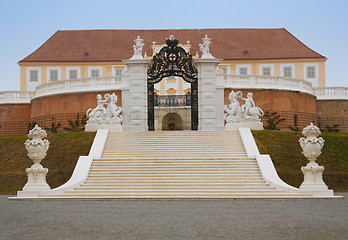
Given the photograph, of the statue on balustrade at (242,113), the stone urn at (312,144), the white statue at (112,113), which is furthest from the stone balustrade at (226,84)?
the stone urn at (312,144)

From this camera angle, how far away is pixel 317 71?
5900 centimetres

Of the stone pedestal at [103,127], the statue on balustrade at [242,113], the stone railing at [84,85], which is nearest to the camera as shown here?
the stone pedestal at [103,127]

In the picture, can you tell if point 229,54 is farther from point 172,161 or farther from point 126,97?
point 172,161

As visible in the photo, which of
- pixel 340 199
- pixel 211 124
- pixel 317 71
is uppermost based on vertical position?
pixel 317 71

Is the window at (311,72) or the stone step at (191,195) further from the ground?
the window at (311,72)

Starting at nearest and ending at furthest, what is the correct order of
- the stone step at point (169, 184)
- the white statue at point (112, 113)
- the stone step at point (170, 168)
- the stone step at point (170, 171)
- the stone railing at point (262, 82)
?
the stone step at point (169, 184), the stone step at point (170, 171), the stone step at point (170, 168), the white statue at point (112, 113), the stone railing at point (262, 82)

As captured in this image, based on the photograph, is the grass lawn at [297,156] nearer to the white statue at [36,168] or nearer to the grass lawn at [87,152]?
the grass lawn at [87,152]

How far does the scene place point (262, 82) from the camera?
37281 mm

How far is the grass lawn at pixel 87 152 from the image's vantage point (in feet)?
78.1

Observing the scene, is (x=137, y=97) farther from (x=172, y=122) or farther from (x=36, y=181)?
(x=36, y=181)

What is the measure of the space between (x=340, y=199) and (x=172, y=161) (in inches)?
265

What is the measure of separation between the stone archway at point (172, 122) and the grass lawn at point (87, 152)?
12.7 metres

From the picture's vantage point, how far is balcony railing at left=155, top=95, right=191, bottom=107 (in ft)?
A: 128

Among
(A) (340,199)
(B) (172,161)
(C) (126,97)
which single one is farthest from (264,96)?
(A) (340,199)
